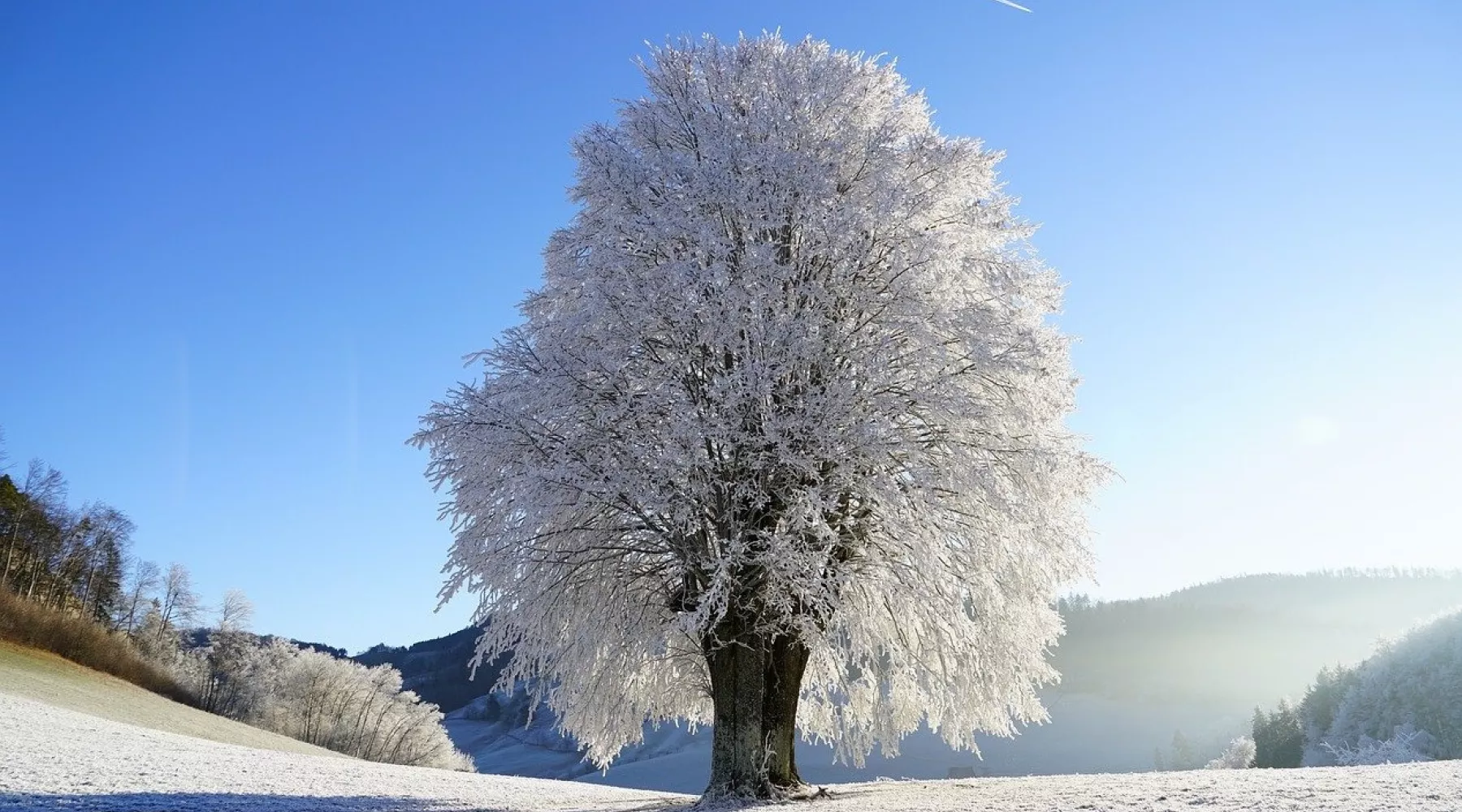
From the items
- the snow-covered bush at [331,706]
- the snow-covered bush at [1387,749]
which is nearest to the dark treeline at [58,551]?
the snow-covered bush at [331,706]

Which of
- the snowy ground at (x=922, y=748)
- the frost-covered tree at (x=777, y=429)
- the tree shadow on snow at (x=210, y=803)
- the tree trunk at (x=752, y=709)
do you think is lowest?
the snowy ground at (x=922, y=748)

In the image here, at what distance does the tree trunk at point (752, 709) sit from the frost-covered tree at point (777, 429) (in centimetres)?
4

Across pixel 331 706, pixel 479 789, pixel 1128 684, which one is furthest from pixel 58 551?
pixel 1128 684

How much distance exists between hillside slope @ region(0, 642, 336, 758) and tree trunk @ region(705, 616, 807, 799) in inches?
839

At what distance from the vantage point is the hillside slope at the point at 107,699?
30.1m

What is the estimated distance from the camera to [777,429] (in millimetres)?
11930

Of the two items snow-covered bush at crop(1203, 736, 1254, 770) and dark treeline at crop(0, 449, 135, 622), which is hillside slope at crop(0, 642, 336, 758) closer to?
dark treeline at crop(0, 449, 135, 622)

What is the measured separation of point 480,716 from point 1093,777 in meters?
143

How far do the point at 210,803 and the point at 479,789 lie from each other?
6025 millimetres

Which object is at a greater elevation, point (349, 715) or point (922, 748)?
Answer: point (349, 715)

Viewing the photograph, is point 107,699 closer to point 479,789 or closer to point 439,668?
point 479,789

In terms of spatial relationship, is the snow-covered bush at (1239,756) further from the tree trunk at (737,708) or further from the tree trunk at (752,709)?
the tree trunk at (737,708)

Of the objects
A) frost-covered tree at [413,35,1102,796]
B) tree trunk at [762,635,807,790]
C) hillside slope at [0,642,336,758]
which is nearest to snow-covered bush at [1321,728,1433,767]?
frost-covered tree at [413,35,1102,796]

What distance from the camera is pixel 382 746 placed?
69750 millimetres
